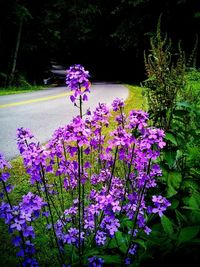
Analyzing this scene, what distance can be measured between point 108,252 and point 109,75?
131 feet

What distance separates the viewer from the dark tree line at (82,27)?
25.7 meters

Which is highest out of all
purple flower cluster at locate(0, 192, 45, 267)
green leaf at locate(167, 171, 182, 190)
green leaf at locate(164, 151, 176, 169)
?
green leaf at locate(164, 151, 176, 169)

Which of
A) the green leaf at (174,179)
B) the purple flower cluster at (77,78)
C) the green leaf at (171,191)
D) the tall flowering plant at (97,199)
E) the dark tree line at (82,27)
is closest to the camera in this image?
the tall flowering plant at (97,199)

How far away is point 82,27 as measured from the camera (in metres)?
36.8

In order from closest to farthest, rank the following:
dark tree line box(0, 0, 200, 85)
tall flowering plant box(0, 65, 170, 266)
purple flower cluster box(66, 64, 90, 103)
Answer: tall flowering plant box(0, 65, 170, 266)
purple flower cluster box(66, 64, 90, 103)
dark tree line box(0, 0, 200, 85)

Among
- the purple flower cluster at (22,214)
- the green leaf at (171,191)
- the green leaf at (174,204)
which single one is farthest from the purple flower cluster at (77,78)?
the green leaf at (174,204)

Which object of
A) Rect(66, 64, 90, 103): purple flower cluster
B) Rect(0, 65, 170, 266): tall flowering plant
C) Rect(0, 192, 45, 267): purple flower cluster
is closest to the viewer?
Rect(0, 192, 45, 267): purple flower cluster

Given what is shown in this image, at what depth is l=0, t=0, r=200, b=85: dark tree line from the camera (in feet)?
84.4

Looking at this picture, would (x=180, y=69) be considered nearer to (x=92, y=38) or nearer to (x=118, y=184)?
(x=118, y=184)

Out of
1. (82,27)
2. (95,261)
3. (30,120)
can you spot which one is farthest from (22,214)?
(82,27)

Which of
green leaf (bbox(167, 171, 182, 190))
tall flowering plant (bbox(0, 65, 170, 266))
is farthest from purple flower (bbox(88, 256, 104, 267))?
green leaf (bbox(167, 171, 182, 190))

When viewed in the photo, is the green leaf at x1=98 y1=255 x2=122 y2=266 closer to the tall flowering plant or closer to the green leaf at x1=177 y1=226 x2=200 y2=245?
the tall flowering plant

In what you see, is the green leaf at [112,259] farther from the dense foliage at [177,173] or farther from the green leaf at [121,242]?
the dense foliage at [177,173]

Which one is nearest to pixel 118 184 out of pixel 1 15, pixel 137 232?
pixel 137 232
